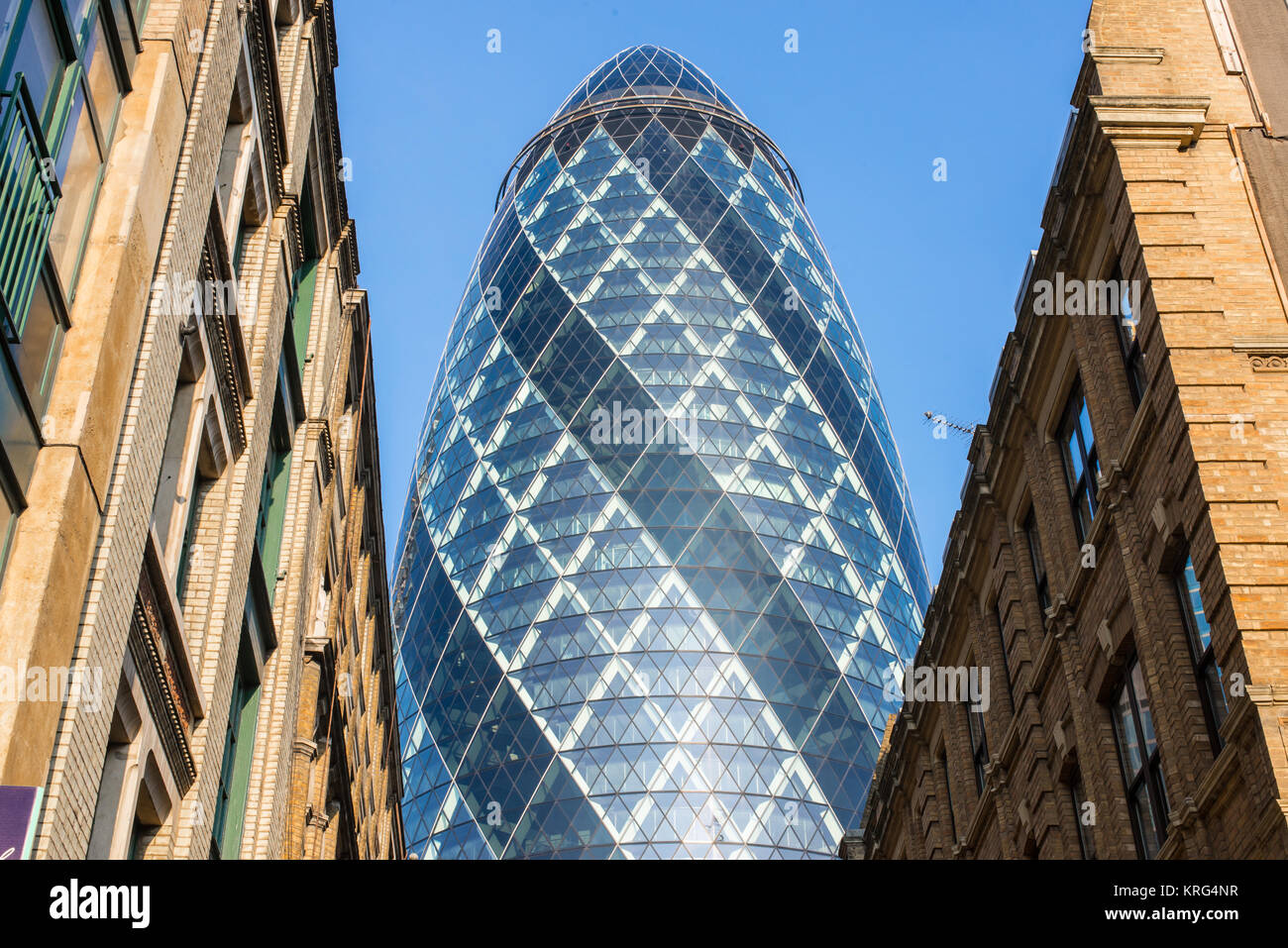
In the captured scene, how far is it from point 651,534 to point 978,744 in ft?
202

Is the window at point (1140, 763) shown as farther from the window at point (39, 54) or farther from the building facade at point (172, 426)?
the window at point (39, 54)

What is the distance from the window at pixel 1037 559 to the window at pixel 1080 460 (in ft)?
3.64

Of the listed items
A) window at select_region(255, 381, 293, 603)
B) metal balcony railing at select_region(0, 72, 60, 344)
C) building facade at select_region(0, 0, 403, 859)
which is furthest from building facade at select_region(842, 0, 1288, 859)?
window at select_region(255, 381, 293, 603)

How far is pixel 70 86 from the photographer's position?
11.8 meters

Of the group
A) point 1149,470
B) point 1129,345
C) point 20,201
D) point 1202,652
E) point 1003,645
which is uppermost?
point 1129,345

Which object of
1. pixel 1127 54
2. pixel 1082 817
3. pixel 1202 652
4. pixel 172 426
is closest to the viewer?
pixel 1202 652

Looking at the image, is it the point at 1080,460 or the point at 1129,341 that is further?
the point at 1080,460

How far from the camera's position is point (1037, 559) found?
2173cm

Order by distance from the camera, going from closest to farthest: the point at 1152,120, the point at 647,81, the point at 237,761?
the point at 1152,120
the point at 237,761
the point at 647,81

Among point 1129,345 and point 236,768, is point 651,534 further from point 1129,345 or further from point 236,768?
point 1129,345

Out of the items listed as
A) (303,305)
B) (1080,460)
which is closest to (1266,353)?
(1080,460)

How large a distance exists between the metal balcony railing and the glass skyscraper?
6523cm
